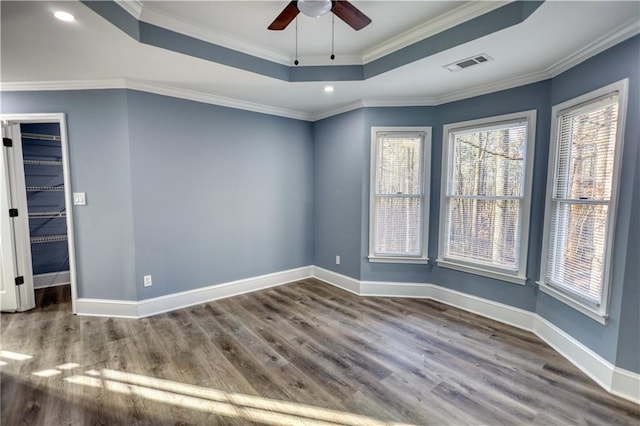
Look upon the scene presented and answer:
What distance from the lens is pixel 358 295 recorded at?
394 cm

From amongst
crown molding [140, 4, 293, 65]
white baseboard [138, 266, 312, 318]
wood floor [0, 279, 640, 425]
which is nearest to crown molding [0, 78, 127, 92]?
crown molding [140, 4, 293, 65]

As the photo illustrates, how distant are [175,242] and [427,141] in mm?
3320

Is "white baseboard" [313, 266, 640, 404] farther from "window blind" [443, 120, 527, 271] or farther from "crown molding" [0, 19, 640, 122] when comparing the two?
"crown molding" [0, 19, 640, 122]

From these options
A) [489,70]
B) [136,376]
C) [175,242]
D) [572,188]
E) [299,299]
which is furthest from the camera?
[299,299]

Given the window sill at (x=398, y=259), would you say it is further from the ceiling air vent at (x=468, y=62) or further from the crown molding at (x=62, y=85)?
the crown molding at (x=62, y=85)

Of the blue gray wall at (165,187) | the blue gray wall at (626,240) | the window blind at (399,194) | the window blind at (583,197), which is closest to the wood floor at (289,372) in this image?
the blue gray wall at (626,240)

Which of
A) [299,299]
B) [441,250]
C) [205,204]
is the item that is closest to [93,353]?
[205,204]

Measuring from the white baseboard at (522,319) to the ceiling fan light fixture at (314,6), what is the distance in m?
3.10

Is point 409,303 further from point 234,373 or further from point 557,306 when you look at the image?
point 234,373

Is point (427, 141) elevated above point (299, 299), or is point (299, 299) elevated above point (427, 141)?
point (427, 141)

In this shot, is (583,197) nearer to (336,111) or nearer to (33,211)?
(336,111)

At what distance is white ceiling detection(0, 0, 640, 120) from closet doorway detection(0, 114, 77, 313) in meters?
0.73

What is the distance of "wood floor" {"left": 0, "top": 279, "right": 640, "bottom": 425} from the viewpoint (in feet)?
6.21

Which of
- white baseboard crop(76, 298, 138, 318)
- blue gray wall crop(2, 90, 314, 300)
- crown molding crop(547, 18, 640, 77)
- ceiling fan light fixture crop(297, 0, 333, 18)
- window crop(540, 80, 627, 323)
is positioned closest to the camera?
ceiling fan light fixture crop(297, 0, 333, 18)
